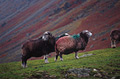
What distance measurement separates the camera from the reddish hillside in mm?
52641

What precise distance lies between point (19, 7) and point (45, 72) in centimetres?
14833

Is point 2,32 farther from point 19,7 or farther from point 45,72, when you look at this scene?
point 45,72

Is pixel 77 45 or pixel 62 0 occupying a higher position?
pixel 62 0

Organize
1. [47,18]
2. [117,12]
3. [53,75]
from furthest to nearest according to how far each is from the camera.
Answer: [47,18] < [117,12] < [53,75]

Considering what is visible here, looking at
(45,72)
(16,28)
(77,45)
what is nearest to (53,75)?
(45,72)

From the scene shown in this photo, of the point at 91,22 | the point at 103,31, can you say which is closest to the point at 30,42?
the point at 103,31

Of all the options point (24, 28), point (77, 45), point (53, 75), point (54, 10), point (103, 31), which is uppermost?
point (54, 10)

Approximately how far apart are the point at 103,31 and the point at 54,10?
58833mm

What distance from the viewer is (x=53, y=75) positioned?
10797 millimetres

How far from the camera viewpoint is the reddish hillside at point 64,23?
52.6 m

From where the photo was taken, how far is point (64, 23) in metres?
80.2

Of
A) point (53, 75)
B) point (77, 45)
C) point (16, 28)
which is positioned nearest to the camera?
point (53, 75)

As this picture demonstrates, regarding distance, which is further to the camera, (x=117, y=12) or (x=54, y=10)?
(x=54, y=10)

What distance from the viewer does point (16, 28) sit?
110062 millimetres
